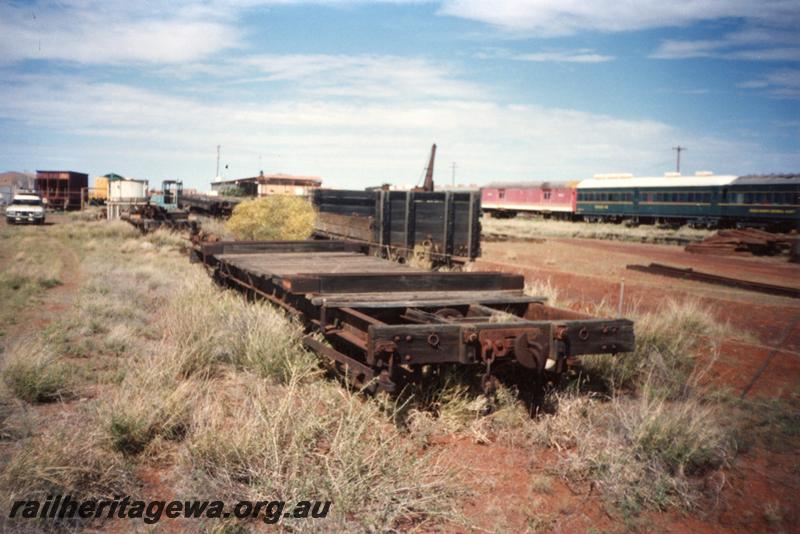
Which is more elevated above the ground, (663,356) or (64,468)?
(663,356)

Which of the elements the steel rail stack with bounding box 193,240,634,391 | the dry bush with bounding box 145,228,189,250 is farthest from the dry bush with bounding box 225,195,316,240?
the steel rail stack with bounding box 193,240,634,391

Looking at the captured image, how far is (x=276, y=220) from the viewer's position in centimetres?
1512

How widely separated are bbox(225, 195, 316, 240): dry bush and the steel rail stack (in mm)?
6663

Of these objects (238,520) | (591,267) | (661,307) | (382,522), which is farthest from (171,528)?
(591,267)

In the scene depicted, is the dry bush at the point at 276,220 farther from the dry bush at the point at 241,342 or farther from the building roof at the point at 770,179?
the building roof at the point at 770,179

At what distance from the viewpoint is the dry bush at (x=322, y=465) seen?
3.54 meters

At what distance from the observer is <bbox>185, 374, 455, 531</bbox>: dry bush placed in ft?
11.6

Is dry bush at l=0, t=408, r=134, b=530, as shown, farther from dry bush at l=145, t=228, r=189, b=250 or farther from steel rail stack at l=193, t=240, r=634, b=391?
dry bush at l=145, t=228, r=189, b=250

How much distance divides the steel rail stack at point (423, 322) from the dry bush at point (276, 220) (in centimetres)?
666

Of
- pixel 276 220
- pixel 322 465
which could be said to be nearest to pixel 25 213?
pixel 276 220

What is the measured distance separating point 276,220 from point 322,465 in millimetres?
11799

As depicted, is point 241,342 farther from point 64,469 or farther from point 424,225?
point 424,225

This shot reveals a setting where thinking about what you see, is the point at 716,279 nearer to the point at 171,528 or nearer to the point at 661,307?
the point at 661,307

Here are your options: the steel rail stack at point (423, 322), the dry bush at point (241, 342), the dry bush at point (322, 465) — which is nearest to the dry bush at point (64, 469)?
the dry bush at point (322, 465)
